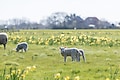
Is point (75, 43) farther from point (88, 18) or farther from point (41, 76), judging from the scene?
point (88, 18)

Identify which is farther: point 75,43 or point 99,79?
point 75,43

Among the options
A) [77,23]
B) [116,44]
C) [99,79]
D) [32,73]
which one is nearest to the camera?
[99,79]

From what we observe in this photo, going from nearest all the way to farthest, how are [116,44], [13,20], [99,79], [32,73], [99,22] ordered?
1. [99,79]
2. [32,73]
3. [116,44]
4. [99,22]
5. [13,20]

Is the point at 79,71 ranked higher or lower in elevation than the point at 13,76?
lower

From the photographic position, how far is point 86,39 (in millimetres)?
29359

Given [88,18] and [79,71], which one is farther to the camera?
[88,18]

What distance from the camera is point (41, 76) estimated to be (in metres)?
10.8

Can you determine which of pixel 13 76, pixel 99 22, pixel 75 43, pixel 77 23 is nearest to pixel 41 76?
pixel 13 76

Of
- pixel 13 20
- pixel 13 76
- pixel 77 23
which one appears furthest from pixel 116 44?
pixel 13 20

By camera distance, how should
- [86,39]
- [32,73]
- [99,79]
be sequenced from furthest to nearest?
[86,39]
[32,73]
[99,79]

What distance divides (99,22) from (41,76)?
5088 inches

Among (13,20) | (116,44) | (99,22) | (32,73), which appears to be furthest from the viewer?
(13,20)

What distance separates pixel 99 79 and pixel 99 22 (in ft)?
425

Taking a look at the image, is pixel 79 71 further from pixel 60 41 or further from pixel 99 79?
pixel 60 41
